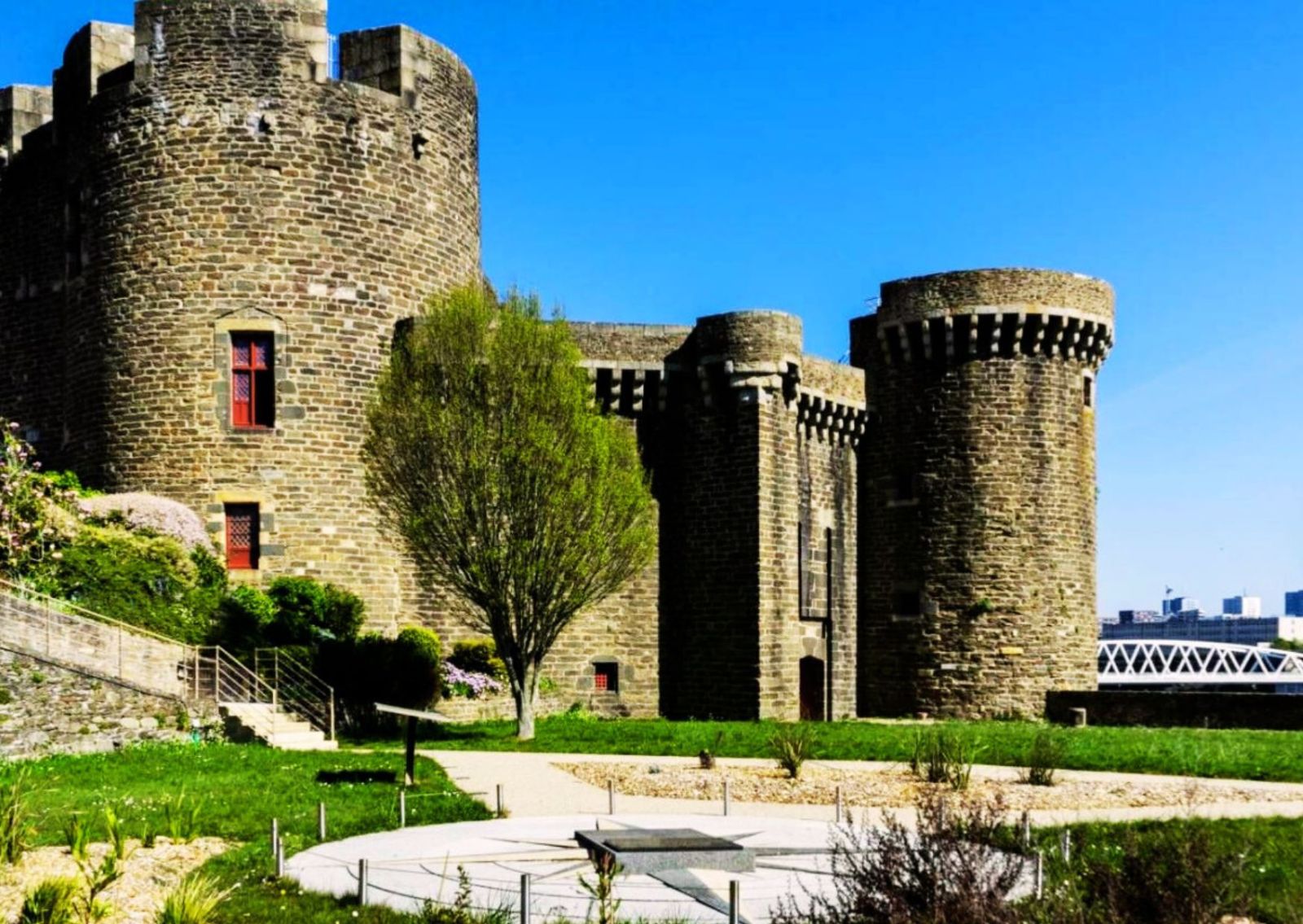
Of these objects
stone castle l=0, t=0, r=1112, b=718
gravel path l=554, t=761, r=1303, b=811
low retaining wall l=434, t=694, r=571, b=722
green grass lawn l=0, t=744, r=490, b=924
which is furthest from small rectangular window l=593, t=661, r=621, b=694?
gravel path l=554, t=761, r=1303, b=811

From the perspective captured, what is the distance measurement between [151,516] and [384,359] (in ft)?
19.9

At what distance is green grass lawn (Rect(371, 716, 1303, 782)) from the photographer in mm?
22703

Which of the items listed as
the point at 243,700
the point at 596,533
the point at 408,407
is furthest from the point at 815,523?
the point at 243,700

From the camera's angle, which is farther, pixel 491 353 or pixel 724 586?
pixel 724 586

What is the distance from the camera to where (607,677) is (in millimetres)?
34062

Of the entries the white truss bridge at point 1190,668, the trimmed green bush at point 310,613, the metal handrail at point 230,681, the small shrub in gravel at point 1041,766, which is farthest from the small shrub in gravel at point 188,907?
the white truss bridge at point 1190,668

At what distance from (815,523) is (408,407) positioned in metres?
12.7

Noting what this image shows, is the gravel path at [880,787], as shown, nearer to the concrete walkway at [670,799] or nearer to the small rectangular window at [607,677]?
the concrete walkway at [670,799]

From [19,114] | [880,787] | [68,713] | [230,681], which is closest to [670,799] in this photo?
[880,787]

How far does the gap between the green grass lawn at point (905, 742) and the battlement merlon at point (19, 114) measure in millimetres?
19577

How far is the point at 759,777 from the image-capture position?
2044cm

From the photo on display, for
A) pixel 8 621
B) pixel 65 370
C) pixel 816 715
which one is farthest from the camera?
pixel 816 715

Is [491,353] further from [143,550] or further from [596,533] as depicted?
[143,550]

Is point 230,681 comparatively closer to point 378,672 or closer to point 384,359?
point 378,672
